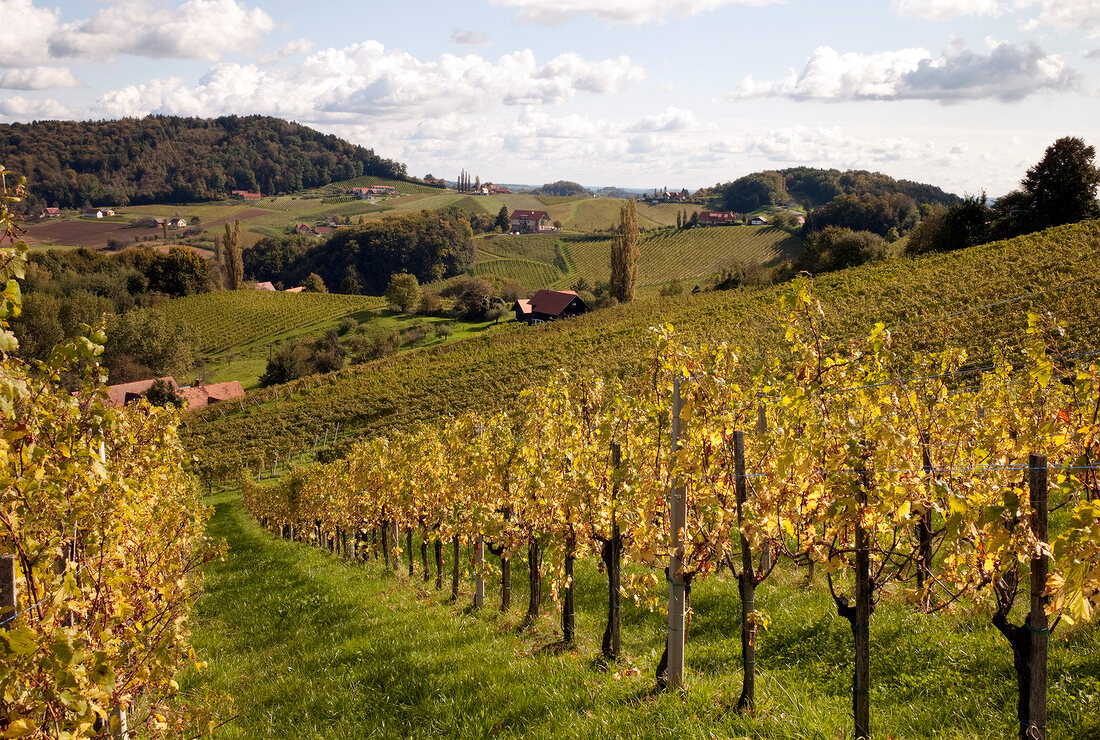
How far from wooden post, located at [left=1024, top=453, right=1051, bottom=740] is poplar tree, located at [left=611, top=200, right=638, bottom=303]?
5832cm

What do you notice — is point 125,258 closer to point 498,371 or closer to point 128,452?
point 498,371

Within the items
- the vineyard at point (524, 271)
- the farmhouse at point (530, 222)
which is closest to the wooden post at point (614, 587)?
the vineyard at point (524, 271)

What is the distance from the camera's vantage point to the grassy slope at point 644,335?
2372cm

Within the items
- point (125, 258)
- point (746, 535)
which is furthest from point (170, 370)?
point (746, 535)

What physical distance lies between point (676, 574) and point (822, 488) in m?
1.41

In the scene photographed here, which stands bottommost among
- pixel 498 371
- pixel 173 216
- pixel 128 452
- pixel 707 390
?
pixel 498 371

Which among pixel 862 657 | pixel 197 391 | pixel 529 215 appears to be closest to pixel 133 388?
pixel 197 391

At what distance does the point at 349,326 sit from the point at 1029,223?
57.0 m

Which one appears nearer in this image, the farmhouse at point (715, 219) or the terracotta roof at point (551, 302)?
the terracotta roof at point (551, 302)

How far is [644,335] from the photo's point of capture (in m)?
32.3

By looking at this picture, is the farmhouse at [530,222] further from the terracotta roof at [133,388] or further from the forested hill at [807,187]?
the terracotta roof at [133,388]

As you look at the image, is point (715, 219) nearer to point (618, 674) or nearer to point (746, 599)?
point (618, 674)

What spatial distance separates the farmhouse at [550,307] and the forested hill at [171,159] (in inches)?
4317

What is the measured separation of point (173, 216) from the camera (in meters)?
133
